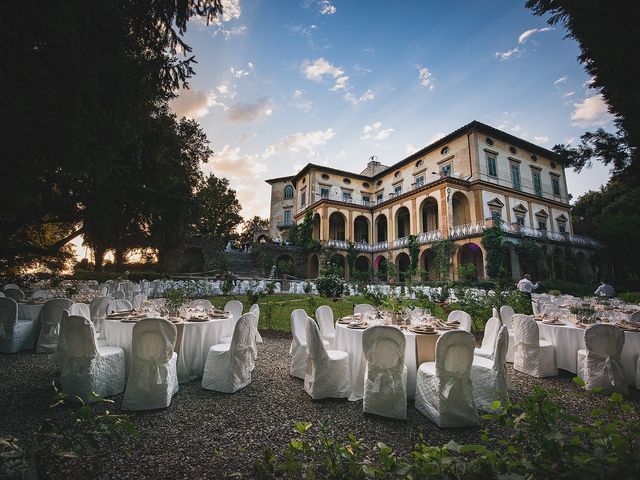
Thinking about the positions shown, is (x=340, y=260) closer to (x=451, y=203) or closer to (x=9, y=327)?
(x=451, y=203)

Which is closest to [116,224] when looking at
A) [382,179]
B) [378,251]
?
[378,251]

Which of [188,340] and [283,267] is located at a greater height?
[283,267]

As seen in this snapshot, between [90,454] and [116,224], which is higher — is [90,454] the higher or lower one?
the lower one

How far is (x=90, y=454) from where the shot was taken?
2465 millimetres

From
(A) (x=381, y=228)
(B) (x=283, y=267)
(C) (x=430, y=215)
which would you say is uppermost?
(C) (x=430, y=215)

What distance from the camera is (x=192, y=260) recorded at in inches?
963

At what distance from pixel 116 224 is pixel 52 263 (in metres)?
14.2

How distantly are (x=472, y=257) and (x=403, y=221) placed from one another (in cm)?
699

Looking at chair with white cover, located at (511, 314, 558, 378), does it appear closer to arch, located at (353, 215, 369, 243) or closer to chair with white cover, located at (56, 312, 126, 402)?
chair with white cover, located at (56, 312, 126, 402)

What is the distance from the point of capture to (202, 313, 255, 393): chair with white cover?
154 inches

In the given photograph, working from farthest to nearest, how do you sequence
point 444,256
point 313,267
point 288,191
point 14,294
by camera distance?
point 288,191 < point 313,267 < point 444,256 < point 14,294

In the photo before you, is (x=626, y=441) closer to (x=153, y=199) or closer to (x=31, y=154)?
(x=31, y=154)

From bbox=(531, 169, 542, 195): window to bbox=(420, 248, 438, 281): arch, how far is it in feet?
33.8

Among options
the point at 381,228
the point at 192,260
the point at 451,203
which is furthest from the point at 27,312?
the point at 381,228
